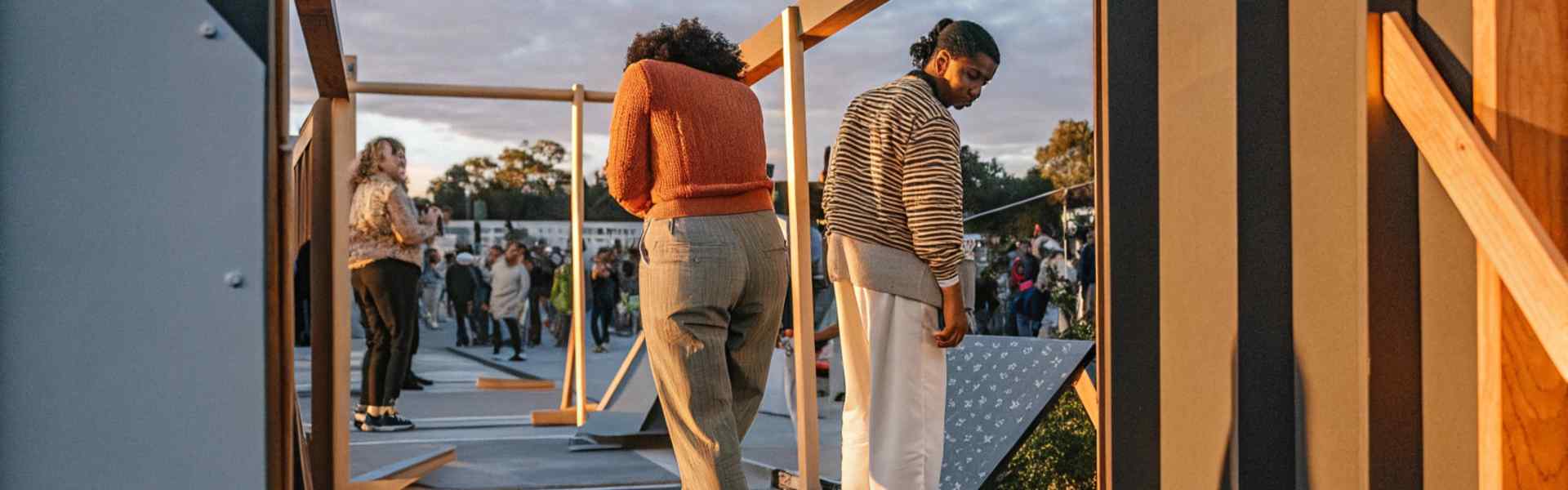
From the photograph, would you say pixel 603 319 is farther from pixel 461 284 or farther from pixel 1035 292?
pixel 1035 292

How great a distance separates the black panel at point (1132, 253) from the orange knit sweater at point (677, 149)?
104cm

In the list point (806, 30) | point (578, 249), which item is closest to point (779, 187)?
point (578, 249)

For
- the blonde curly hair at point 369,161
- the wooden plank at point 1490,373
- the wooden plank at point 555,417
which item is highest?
the blonde curly hair at point 369,161

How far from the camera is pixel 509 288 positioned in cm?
1953

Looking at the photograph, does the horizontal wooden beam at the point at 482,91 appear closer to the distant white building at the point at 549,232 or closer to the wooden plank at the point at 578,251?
the wooden plank at the point at 578,251

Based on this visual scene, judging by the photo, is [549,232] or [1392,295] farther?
[549,232]

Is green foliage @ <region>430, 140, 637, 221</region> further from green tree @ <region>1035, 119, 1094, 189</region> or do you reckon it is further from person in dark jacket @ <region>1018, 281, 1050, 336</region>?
person in dark jacket @ <region>1018, 281, 1050, 336</region>

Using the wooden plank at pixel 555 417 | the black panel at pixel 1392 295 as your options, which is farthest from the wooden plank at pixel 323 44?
the wooden plank at pixel 555 417

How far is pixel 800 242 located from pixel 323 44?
6.95ft

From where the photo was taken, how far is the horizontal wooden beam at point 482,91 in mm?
8258

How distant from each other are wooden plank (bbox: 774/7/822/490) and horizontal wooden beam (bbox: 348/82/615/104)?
2.97 m

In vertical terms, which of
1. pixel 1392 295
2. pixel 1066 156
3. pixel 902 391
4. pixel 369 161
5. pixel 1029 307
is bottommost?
pixel 1029 307

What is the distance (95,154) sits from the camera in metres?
1.79

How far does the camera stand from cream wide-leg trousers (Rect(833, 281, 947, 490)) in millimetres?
4148
